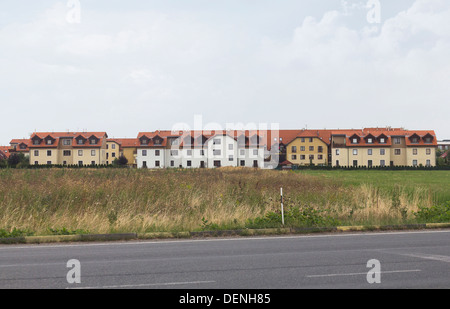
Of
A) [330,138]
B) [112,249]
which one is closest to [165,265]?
[112,249]

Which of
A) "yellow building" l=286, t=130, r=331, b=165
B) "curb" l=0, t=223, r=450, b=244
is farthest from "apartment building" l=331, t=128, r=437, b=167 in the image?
"curb" l=0, t=223, r=450, b=244

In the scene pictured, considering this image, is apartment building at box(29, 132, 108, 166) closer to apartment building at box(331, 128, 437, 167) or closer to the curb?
apartment building at box(331, 128, 437, 167)

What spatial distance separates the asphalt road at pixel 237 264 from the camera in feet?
20.9

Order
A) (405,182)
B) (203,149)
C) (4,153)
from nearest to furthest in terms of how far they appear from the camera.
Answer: (405,182) < (203,149) < (4,153)

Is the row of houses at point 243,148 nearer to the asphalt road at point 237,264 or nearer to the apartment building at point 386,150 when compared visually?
the apartment building at point 386,150

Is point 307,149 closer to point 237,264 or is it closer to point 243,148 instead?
point 243,148

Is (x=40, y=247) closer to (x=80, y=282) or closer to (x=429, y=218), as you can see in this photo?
(x=80, y=282)

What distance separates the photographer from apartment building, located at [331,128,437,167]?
90.3 m

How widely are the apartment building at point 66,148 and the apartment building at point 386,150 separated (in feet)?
166

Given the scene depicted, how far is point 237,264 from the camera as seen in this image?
25.3 ft

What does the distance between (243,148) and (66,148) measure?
38628 millimetres

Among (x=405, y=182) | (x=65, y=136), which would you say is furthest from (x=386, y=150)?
(x=65, y=136)

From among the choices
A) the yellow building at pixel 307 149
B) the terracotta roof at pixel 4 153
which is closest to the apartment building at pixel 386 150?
the yellow building at pixel 307 149

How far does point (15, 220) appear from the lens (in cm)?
1230
